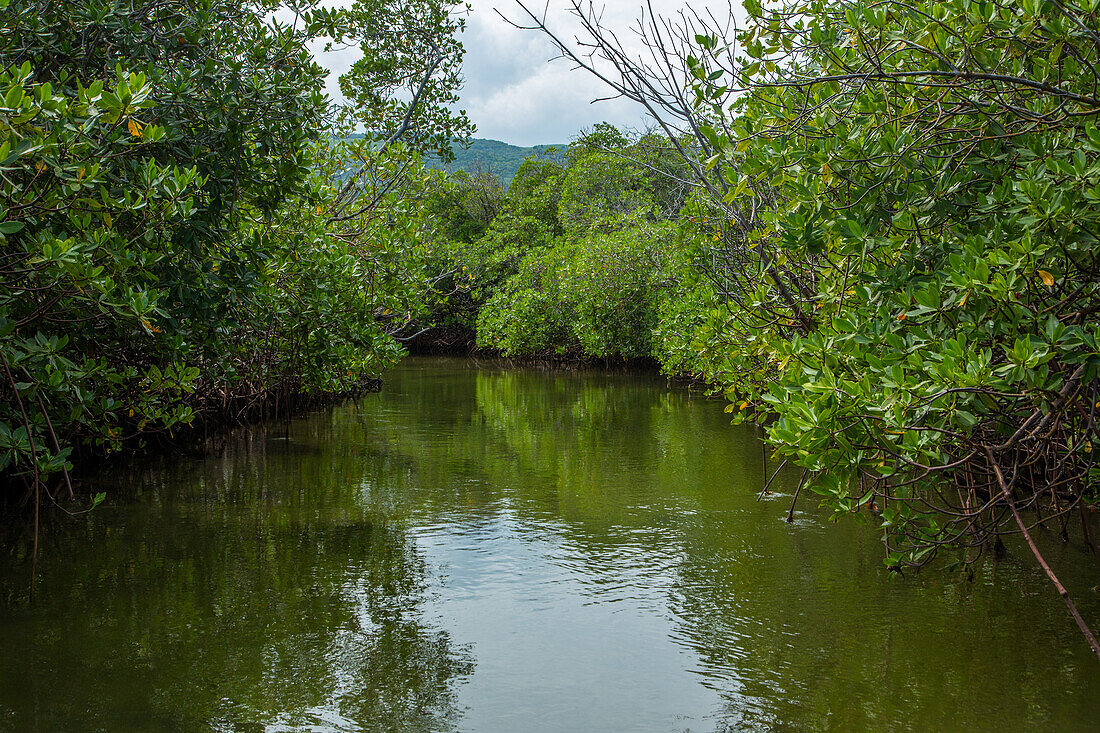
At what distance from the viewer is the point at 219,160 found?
5.01 metres

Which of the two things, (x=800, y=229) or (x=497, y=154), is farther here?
(x=497, y=154)

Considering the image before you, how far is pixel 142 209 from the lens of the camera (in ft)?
13.9

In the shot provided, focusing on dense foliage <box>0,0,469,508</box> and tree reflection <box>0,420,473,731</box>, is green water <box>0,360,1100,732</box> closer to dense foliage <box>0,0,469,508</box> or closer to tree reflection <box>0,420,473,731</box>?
tree reflection <box>0,420,473,731</box>

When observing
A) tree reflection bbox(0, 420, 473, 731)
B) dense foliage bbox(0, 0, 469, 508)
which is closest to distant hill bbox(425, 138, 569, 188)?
dense foliage bbox(0, 0, 469, 508)

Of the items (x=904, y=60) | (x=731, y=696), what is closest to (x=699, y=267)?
(x=904, y=60)

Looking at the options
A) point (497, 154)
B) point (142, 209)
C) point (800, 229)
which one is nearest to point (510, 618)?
point (800, 229)

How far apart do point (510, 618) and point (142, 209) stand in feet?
8.65

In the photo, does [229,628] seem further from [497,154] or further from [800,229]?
[497,154]

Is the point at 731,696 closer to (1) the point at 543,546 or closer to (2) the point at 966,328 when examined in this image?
(2) the point at 966,328

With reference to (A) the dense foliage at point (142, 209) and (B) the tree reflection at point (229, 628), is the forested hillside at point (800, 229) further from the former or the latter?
(B) the tree reflection at point (229, 628)

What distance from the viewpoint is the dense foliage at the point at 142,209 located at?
371 cm

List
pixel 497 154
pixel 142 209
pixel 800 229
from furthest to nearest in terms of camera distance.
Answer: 1. pixel 497 154
2. pixel 142 209
3. pixel 800 229

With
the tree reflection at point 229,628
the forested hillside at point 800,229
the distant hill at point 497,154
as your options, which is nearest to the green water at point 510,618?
the tree reflection at point 229,628

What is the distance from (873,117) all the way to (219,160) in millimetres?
3545
